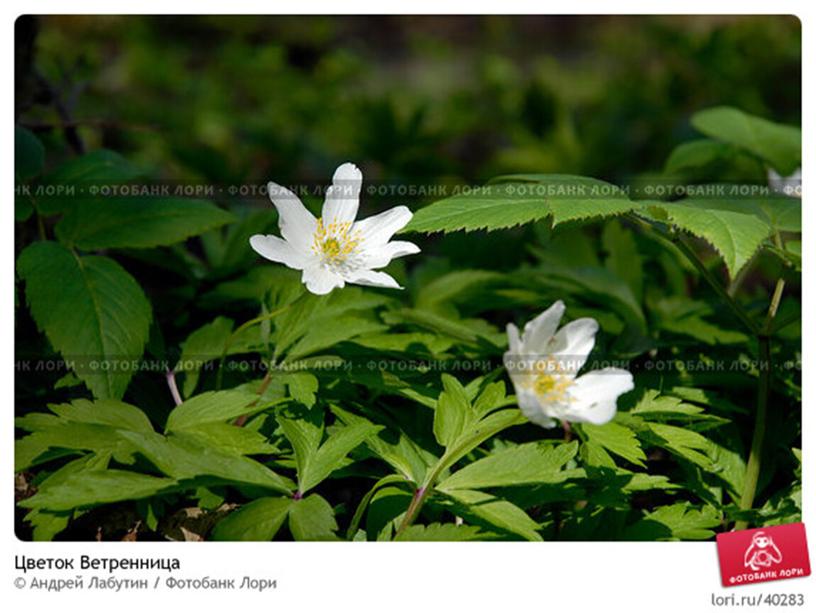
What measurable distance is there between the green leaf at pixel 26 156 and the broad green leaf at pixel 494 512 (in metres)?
1.65

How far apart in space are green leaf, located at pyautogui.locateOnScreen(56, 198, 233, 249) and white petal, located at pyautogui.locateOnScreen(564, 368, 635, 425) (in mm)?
1263

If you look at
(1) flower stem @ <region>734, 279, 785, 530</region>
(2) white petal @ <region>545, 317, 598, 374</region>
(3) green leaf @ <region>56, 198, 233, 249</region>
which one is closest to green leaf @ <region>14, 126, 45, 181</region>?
(3) green leaf @ <region>56, 198, 233, 249</region>

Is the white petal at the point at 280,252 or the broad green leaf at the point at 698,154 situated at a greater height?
the broad green leaf at the point at 698,154

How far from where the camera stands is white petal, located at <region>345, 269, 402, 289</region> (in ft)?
6.37

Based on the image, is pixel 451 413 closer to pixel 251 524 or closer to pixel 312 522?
pixel 312 522

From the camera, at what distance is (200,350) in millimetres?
2441

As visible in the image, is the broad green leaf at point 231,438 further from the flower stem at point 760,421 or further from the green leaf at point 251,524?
the flower stem at point 760,421

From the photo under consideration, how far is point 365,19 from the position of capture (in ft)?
28.7

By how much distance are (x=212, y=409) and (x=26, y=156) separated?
44.4 inches

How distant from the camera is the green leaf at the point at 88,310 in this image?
7.23 ft

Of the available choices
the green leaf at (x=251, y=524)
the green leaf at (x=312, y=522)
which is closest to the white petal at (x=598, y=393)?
the green leaf at (x=312, y=522)

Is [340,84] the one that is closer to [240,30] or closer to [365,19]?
[240,30]
